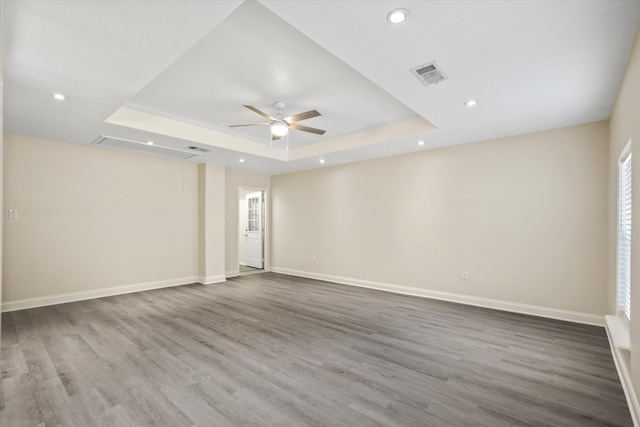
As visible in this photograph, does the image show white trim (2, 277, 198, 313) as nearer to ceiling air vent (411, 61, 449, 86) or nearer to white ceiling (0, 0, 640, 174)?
white ceiling (0, 0, 640, 174)

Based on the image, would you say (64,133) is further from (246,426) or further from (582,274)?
(582,274)

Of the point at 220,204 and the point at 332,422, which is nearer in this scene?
the point at 332,422

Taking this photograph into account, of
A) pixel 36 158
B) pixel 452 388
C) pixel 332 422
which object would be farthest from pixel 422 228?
pixel 36 158

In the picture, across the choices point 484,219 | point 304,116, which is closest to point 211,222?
point 304,116

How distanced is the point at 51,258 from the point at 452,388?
18.9 ft

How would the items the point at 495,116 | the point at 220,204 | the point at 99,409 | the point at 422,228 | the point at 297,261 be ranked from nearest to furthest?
the point at 99,409 < the point at 495,116 < the point at 422,228 < the point at 220,204 < the point at 297,261

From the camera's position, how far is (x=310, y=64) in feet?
10.2

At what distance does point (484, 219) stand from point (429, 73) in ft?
9.15

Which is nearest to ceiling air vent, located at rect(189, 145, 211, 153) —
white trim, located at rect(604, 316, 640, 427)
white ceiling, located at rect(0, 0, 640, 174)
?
white ceiling, located at rect(0, 0, 640, 174)

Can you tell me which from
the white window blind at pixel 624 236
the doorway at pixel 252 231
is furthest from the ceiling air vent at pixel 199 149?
the white window blind at pixel 624 236

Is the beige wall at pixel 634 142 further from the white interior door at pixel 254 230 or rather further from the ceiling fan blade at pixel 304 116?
the white interior door at pixel 254 230

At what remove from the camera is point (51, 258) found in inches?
191

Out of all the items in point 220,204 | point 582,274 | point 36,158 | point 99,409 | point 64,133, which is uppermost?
point 64,133

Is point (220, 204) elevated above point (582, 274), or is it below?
above
